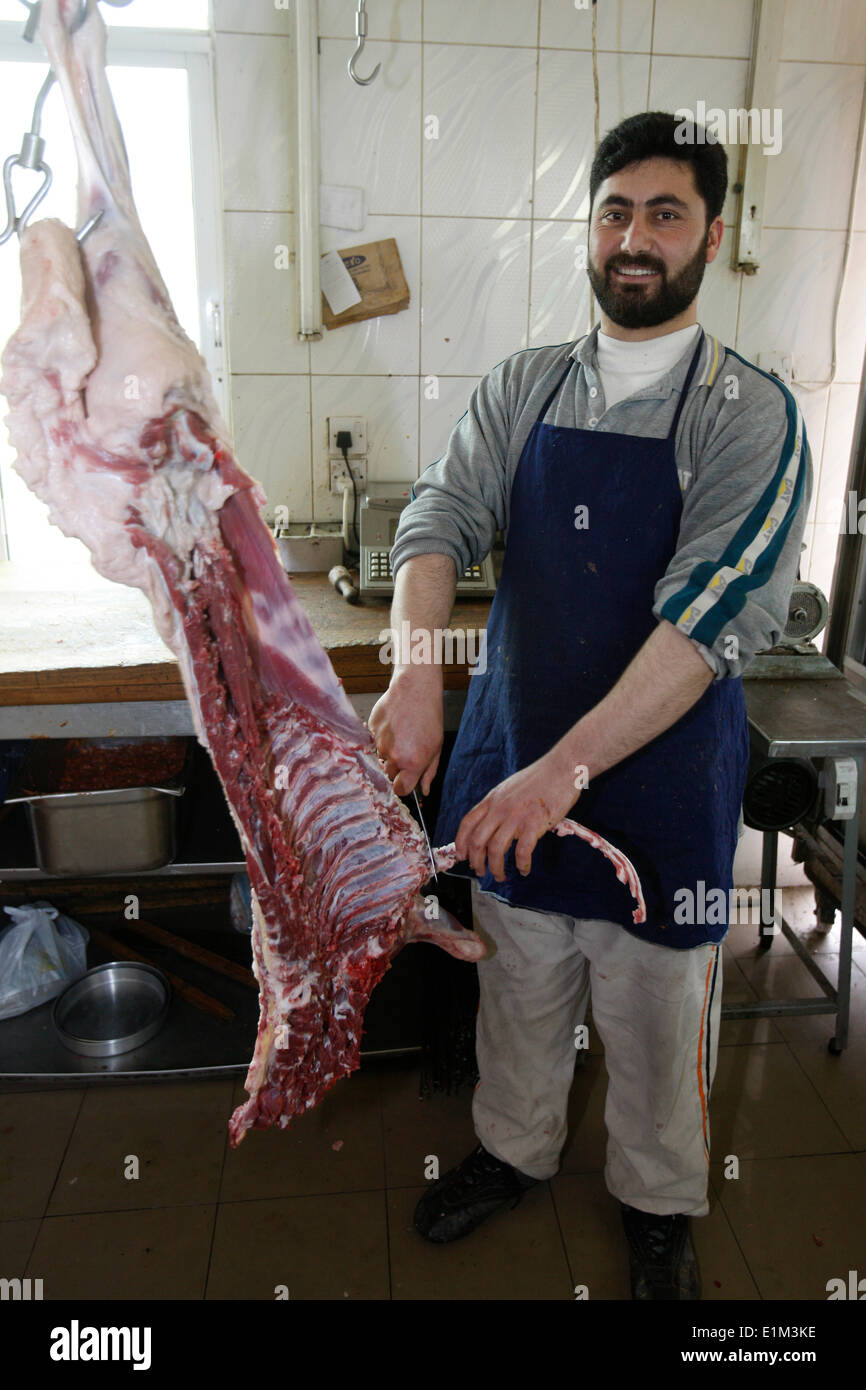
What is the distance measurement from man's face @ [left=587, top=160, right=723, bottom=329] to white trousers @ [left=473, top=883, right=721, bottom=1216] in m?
1.08

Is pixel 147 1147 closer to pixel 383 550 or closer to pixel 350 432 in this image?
pixel 383 550

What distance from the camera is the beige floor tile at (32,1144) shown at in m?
2.00

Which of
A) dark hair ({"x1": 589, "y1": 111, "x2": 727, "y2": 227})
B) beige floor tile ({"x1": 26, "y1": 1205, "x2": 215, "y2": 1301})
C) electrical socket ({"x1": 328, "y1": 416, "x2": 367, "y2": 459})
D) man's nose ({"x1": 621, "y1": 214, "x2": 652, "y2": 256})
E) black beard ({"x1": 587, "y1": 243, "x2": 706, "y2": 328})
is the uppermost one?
dark hair ({"x1": 589, "y1": 111, "x2": 727, "y2": 227})

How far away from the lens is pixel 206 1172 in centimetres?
206

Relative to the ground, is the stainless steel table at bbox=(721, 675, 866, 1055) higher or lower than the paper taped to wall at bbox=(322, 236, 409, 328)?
lower

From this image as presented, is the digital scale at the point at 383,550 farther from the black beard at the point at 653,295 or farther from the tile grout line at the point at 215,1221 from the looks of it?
the tile grout line at the point at 215,1221

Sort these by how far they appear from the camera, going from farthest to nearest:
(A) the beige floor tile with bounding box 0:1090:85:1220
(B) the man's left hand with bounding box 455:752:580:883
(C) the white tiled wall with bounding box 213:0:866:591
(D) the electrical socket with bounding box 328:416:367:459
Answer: (D) the electrical socket with bounding box 328:416:367:459, (C) the white tiled wall with bounding box 213:0:866:591, (A) the beige floor tile with bounding box 0:1090:85:1220, (B) the man's left hand with bounding box 455:752:580:883

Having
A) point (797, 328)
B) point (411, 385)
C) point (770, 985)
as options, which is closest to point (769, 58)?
point (797, 328)

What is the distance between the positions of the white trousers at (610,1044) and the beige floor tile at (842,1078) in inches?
22.2

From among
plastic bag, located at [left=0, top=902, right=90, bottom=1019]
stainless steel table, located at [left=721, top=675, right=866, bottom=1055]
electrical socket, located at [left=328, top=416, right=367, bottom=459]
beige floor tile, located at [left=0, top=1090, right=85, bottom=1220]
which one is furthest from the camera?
electrical socket, located at [left=328, top=416, right=367, bottom=459]

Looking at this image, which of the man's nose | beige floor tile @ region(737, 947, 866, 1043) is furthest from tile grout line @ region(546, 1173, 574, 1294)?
the man's nose

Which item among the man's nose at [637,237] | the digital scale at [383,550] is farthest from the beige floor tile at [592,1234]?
the man's nose at [637,237]

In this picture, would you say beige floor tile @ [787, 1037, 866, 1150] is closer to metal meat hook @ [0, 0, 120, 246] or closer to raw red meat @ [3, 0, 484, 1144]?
raw red meat @ [3, 0, 484, 1144]

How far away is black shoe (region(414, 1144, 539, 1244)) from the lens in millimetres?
1901
